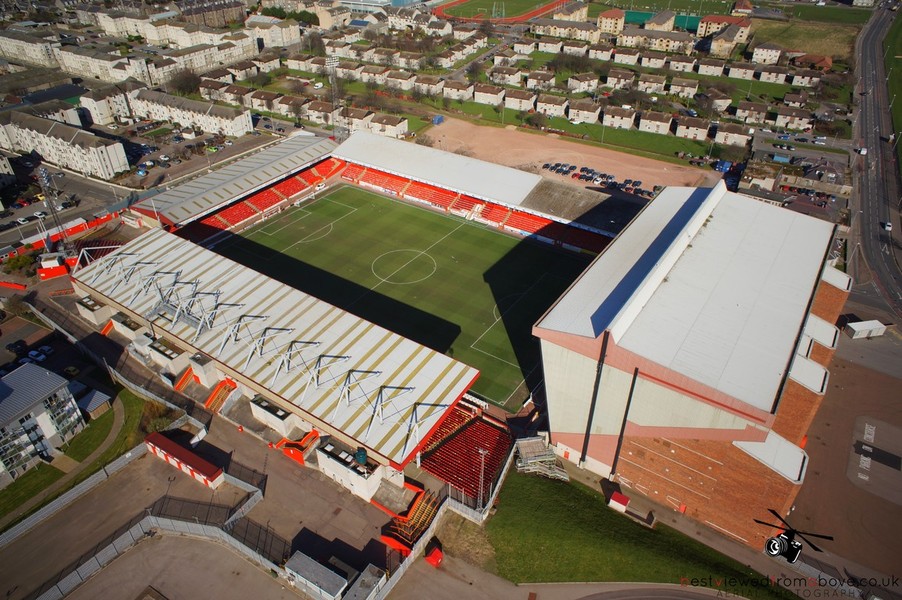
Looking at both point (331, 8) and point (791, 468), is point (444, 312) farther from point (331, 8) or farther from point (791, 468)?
point (331, 8)

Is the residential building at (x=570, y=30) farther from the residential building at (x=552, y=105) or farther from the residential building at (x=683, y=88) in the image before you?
the residential building at (x=552, y=105)

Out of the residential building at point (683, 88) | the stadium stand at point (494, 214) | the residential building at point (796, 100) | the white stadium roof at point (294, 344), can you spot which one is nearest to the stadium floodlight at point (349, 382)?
the white stadium roof at point (294, 344)

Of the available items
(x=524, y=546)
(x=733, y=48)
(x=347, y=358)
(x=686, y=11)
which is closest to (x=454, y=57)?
(x=733, y=48)

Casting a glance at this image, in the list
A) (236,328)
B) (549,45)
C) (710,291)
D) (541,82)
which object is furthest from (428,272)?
(549,45)

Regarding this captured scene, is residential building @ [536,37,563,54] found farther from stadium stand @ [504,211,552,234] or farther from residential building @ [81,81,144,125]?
residential building @ [81,81,144,125]

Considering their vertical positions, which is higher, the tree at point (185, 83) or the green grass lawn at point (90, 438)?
the tree at point (185, 83)
